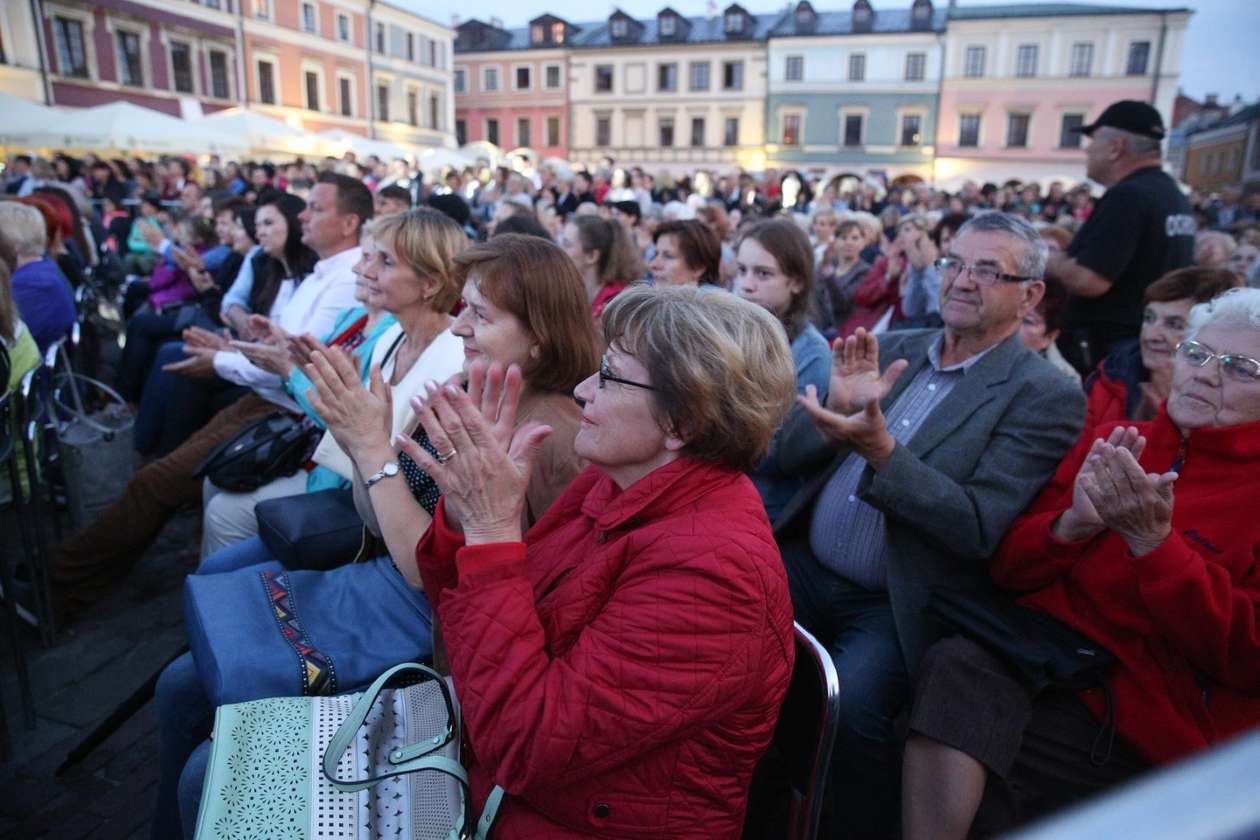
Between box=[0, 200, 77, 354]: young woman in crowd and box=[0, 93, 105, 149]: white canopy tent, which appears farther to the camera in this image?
box=[0, 93, 105, 149]: white canopy tent

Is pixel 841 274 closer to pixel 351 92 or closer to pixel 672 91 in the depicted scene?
pixel 351 92

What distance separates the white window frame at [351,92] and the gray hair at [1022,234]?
45.6 meters

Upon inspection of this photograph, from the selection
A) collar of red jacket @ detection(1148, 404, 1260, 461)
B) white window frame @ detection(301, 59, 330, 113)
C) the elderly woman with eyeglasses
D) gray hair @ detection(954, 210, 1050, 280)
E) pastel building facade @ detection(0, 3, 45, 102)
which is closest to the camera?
the elderly woman with eyeglasses

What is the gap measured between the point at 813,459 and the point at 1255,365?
123 centimetres

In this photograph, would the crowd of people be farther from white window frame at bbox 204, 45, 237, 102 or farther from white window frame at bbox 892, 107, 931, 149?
white window frame at bbox 892, 107, 931, 149

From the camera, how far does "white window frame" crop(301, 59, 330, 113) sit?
39.9 meters

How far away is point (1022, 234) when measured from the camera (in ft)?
8.61

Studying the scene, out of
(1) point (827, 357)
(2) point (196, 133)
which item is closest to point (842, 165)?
(2) point (196, 133)

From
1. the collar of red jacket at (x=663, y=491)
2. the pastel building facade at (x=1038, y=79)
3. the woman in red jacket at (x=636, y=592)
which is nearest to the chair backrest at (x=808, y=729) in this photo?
the woman in red jacket at (x=636, y=592)

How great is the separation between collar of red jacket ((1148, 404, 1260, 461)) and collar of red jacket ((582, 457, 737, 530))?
1.24 m

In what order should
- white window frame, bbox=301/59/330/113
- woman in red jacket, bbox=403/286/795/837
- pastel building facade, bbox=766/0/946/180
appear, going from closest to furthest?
woman in red jacket, bbox=403/286/795/837 < white window frame, bbox=301/59/330/113 < pastel building facade, bbox=766/0/946/180

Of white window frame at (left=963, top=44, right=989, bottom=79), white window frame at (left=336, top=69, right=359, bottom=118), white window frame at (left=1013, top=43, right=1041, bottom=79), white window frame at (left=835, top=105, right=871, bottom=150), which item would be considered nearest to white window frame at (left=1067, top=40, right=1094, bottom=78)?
white window frame at (left=1013, top=43, right=1041, bottom=79)

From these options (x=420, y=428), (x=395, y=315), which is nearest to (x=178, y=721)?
(x=420, y=428)

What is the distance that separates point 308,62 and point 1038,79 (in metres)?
37.4
